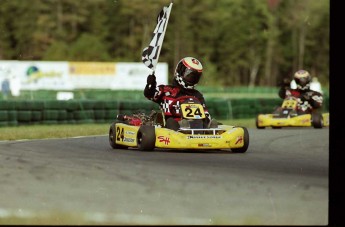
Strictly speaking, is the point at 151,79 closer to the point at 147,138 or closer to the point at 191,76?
the point at 191,76

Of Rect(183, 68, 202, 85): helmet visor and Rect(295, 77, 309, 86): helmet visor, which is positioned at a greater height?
Rect(183, 68, 202, 85): helmet visor

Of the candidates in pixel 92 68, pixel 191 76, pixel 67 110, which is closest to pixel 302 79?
pixel 67 110

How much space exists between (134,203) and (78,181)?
1413mm

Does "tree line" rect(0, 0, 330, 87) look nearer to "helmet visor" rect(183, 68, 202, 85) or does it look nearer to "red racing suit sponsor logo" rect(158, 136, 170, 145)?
"helmet visor" rect(183, 68, 202, 85)

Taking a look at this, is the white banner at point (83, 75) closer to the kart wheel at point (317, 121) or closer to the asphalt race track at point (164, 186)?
the kart wheel at point (317, 121)

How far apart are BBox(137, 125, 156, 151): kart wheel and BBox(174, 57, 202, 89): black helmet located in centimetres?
103

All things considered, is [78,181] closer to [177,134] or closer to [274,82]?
[177,134]

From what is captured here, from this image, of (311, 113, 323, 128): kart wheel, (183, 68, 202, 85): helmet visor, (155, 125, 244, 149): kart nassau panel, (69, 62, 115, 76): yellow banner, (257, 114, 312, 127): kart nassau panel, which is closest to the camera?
(155, 125, 244, 149): kart nassau panel

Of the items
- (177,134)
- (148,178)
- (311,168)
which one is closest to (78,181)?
(148,178)

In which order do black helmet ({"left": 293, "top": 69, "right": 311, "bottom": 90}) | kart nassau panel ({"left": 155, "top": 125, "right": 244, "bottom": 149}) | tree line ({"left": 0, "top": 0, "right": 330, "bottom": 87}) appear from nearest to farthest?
kart nassau panel ({"left": 155, "top": 125, "right": 244, "bottom": 149}) → black helmet ({"left": 293, "top": 69, "right": 311, "bottom": 90}) → tree line ({"left": 0, "top": 0, "right": 330, "bottom": 87})

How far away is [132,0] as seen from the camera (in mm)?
82812

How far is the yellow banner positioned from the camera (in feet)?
195

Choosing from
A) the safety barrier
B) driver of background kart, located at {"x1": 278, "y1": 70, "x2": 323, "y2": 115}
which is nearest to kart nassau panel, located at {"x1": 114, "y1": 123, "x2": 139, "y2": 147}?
the safety barrier

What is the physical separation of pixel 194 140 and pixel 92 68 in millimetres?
49404
